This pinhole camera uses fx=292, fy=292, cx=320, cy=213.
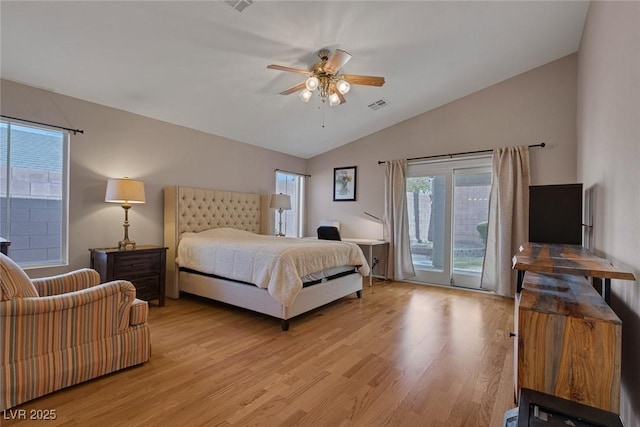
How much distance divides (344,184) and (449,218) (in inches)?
81.1

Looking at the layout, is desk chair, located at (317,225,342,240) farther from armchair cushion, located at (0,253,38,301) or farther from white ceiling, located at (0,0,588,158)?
armchair cushion, located at (0,253,38,301)

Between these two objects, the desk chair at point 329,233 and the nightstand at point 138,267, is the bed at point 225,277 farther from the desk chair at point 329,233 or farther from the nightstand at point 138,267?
the desk chair at point 329,233

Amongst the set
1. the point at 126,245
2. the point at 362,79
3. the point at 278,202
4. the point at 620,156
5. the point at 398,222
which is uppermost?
the point at 362,79

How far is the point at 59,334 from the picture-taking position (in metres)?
1.88

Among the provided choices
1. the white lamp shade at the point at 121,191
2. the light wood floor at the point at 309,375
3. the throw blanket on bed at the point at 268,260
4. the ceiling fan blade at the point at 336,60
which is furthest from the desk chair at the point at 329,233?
the white lamp shade at the point at 121,191

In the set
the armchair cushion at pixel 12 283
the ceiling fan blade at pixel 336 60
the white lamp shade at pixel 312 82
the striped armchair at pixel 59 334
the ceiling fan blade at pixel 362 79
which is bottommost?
the striped armchair at pixel 59 334

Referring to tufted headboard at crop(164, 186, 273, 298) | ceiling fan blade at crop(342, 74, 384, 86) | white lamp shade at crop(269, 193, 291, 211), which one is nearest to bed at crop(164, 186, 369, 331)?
tufted headboard at crop(164, 186, 273, 298)

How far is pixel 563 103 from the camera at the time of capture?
3803 millimetres

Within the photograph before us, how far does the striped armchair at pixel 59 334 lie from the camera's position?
1709 mm

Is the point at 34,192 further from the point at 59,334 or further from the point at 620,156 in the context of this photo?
the point at 620,156

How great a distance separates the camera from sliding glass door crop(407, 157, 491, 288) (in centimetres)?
450

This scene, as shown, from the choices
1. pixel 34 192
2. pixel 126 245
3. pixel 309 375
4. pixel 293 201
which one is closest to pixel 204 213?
pixel 126 245

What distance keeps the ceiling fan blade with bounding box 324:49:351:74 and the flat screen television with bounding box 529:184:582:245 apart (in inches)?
84.0

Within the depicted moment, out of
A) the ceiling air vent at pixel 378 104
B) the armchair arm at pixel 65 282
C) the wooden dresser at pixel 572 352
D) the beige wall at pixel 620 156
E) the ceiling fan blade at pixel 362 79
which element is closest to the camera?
the wooden dresser at pixel 572 352
